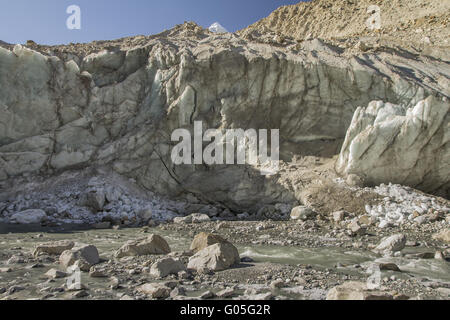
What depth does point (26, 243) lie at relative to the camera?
8359mm

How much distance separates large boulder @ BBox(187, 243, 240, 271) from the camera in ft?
18.8

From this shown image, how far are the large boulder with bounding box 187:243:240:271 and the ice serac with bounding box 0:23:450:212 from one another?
283 inches

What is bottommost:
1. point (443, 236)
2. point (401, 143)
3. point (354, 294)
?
point (443, 236)

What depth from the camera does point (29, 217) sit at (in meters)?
11.8

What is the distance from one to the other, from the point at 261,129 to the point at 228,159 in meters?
1.93

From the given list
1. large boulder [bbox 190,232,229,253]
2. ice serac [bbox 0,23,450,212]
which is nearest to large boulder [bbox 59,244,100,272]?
large boulder [bbox 190,232,229,253]

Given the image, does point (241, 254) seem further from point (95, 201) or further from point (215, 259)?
point (95, 201)

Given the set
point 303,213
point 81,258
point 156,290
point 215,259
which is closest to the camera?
point 156,290

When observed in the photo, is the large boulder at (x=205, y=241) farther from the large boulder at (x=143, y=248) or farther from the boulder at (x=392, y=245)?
the boulder at (x=392, y=245)

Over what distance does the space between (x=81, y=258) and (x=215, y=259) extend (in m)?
2.32

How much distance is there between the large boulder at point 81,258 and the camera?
5820 mm

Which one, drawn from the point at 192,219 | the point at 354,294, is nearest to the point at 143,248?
the point at 354,294

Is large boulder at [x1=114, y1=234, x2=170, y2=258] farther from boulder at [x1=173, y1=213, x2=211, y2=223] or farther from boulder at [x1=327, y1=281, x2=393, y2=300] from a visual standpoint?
boulder at [x1=173, y1=213, x2=211, y2=223]
